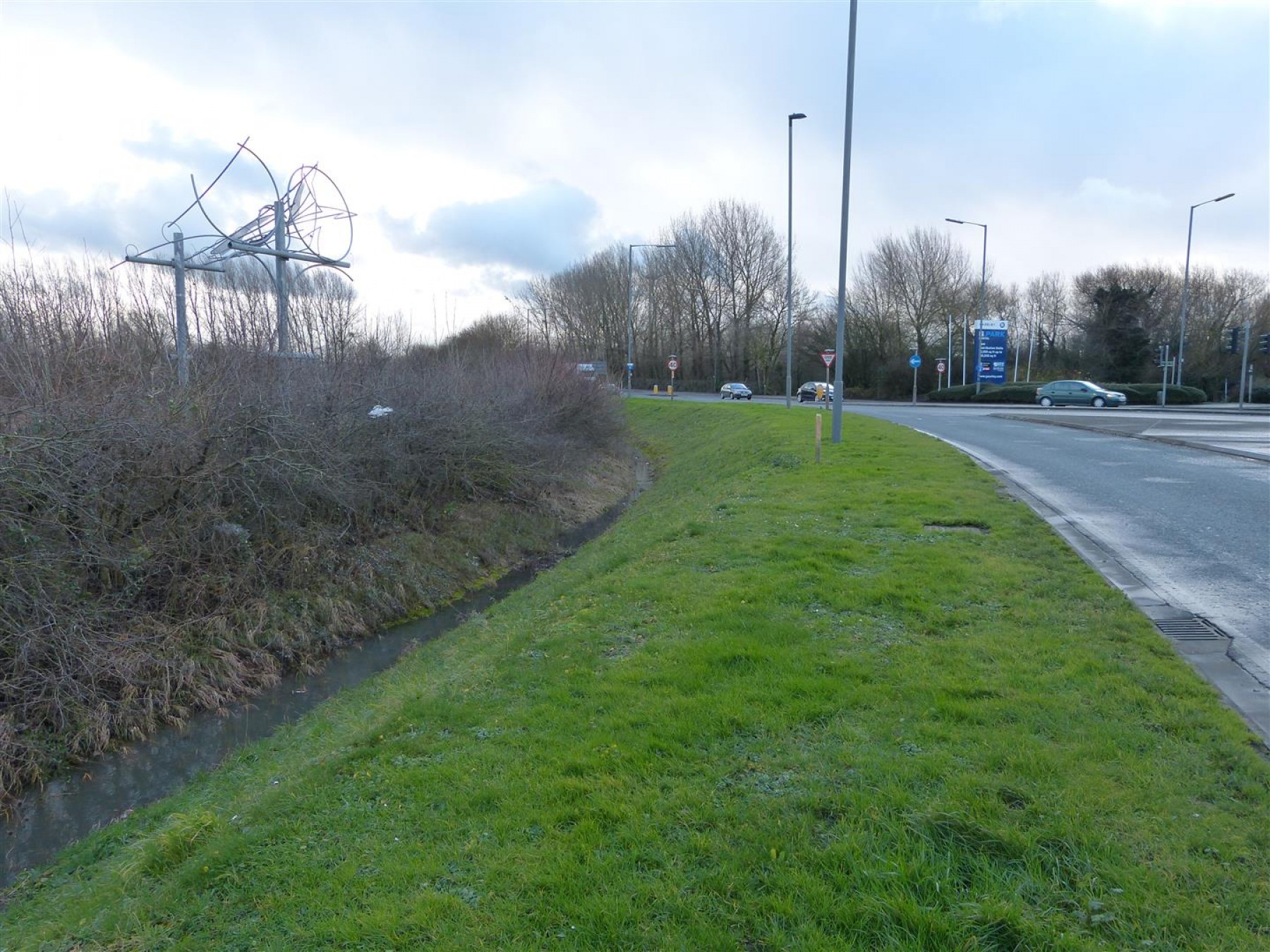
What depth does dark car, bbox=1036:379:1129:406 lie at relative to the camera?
42.6 m

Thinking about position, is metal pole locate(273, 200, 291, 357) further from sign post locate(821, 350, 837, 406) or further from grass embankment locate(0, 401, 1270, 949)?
sign post locate(821, 350, 837, 406)

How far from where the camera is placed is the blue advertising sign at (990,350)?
163ft

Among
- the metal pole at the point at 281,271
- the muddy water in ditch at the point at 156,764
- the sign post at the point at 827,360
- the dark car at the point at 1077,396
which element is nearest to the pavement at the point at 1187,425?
the dark car at the point at 1077,396

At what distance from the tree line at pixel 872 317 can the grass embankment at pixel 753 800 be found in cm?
4916

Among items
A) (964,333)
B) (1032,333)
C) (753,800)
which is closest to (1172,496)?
(753,800)

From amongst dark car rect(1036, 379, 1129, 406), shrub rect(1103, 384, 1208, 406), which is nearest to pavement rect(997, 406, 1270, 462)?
dark car rect(1036, 379, 1129, 406)

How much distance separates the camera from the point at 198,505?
10.9 m

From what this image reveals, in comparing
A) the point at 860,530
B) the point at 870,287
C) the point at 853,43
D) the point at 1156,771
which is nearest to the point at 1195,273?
the point at 870,287

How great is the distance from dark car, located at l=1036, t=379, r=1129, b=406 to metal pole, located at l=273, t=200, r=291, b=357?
4150cm

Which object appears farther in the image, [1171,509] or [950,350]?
[950,350]

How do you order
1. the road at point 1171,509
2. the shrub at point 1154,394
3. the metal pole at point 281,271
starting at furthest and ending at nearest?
the shrub at point 1154,394 → the metal pole at point 281,271 → the road at point 1171,509

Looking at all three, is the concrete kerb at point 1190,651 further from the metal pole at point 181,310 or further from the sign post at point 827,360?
the sign post at point 827,360

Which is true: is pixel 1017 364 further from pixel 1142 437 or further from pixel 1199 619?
pixel 1199 619

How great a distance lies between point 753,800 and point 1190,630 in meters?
4.20
